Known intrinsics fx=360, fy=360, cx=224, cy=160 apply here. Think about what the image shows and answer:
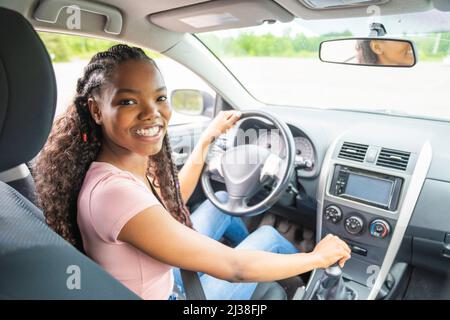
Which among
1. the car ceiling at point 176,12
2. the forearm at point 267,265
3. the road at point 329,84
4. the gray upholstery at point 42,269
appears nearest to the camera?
the gray upholstery at point 42,269

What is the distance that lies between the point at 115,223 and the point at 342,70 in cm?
441

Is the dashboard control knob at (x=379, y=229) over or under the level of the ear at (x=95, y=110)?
under

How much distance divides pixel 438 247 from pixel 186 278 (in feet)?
3.96

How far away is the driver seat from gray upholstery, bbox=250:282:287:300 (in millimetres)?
755

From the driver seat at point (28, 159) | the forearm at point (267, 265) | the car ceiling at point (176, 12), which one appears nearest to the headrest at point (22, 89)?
the driver seat at point (28, 159)

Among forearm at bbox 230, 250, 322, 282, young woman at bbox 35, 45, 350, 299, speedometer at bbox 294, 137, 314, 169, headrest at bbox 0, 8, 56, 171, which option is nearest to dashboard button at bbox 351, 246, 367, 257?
speedometer at bbox 294, 137, 314, 169

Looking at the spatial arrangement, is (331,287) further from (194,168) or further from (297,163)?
(194,168)

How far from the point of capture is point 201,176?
6.58ft

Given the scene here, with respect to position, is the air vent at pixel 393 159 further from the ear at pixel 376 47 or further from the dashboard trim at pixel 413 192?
the ear at pixel 376 47

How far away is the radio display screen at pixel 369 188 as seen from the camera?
174 cm

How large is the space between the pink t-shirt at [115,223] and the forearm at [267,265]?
24 cm

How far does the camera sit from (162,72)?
1.41 meters
